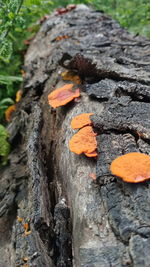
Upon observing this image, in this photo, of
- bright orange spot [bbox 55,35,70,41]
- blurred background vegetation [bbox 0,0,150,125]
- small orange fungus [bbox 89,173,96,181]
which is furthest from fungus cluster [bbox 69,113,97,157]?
bright orange spot [bbox 55,35,70,41]

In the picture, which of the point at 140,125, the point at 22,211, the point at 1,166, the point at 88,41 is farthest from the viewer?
the point at 88,41

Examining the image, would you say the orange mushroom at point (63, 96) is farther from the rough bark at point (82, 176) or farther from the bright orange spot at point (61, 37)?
the bright orange spot at point (61, 37)

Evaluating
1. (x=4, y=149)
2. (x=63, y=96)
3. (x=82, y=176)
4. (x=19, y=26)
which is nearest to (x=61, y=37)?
(x=19, y=26)

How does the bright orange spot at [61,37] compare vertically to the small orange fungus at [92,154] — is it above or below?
above

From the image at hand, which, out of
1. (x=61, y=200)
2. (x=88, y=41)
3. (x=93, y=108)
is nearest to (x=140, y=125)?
(x=93, y=108)

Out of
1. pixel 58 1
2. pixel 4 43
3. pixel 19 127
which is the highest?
pixel 58 1

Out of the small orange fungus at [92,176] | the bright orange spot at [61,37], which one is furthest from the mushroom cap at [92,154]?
the bright orange spot at [61,37]

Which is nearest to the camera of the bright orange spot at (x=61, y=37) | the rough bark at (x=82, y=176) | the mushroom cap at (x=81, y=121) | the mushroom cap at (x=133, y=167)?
the rough bark at (x=82, y=176)

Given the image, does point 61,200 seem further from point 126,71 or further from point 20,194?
point 126,71
